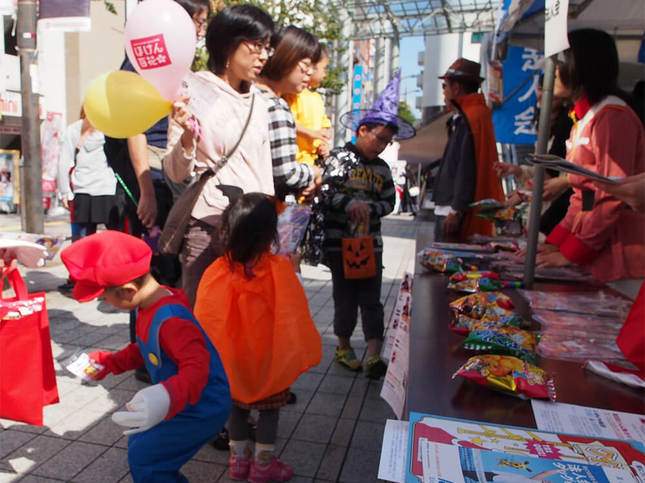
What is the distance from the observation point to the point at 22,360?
2.00 m

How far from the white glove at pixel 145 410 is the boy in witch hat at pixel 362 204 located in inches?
78.3

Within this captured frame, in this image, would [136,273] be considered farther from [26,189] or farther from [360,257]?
[26,189]

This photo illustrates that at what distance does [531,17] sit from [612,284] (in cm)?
226

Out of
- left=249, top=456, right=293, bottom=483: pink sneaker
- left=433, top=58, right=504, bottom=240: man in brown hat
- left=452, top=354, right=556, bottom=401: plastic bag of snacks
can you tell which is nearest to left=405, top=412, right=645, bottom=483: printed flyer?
left=452, top=354, right=556, bottom=401: plastic bag of snacks

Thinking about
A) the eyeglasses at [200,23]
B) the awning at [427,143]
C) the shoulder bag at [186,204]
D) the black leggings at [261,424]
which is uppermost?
the awning at [427,143]

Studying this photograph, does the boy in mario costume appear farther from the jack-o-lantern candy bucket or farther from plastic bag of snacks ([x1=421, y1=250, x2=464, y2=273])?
the jack-o-lantern candy bucket

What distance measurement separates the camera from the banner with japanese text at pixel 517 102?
562 cm

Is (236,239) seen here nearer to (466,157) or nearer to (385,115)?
(385,115)

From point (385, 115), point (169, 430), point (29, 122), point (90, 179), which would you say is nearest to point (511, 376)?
point (169, 430)

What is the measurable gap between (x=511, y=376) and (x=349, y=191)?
2164mm

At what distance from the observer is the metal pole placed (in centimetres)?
219

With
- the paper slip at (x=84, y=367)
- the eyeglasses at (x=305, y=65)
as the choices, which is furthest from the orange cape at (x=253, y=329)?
the eyeglasses at (x=305, y=65)

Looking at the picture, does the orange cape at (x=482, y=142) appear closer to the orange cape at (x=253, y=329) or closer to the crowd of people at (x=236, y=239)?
the crowd of people at (x=236, y=239)

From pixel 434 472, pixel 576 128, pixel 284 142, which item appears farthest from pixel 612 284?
pixel 434 472
